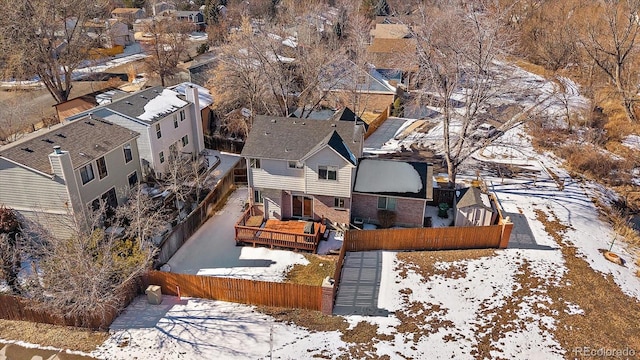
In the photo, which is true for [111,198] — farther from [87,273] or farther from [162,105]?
[87,273]

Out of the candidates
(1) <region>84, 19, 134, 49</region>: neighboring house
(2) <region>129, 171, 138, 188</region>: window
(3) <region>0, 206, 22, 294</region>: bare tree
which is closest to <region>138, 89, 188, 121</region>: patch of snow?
(2) <region>129, 171, 138, 188</region>: window

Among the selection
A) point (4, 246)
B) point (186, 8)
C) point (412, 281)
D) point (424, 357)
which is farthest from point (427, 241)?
point (186, 8)

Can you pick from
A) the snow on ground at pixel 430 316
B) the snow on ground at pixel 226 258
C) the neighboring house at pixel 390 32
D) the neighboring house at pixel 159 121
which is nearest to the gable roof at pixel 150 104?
the neighboring house at pixel 159 121

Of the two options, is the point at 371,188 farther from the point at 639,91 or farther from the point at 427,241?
the point at 639,91

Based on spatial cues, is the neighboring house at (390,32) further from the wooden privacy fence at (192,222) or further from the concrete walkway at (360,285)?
the concrete walkway at (360,285)

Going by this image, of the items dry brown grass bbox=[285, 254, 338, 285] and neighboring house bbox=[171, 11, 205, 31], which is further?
neighboring house bbox=[171, 11, 205, 31]

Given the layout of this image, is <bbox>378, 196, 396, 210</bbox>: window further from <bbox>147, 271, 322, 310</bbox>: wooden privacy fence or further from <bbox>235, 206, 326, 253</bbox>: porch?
<bbox>147, 271, 322, 310</bbox>: wooden privacy fence

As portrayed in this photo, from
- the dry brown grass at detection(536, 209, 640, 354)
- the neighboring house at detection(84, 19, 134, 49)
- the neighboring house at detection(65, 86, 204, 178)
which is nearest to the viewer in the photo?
the dry brown grass at detection(536, 209, 640, 354)
